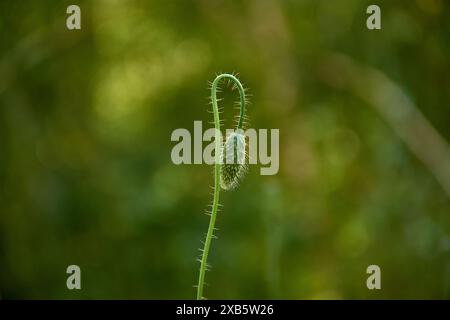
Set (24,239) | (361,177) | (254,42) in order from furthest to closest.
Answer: (254,42), (361,177), (24,239)

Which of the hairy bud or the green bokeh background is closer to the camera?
the hairy bud

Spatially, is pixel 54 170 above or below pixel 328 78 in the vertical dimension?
below

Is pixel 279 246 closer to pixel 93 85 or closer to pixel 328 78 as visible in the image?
pixel 328 78

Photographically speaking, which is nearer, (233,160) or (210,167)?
(233,160)

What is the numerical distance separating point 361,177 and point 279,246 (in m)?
0.92

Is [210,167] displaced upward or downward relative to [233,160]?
upward

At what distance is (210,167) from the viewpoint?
5.04 meters

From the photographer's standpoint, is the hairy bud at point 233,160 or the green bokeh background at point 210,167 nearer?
the hairy bud at point 233,160

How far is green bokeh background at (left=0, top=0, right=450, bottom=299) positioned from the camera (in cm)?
430

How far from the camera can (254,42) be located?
4.95 metres

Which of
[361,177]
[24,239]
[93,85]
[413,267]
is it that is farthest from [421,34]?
[24,239]

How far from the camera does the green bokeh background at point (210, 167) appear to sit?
4301mm

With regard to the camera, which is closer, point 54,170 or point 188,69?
point 54,170
